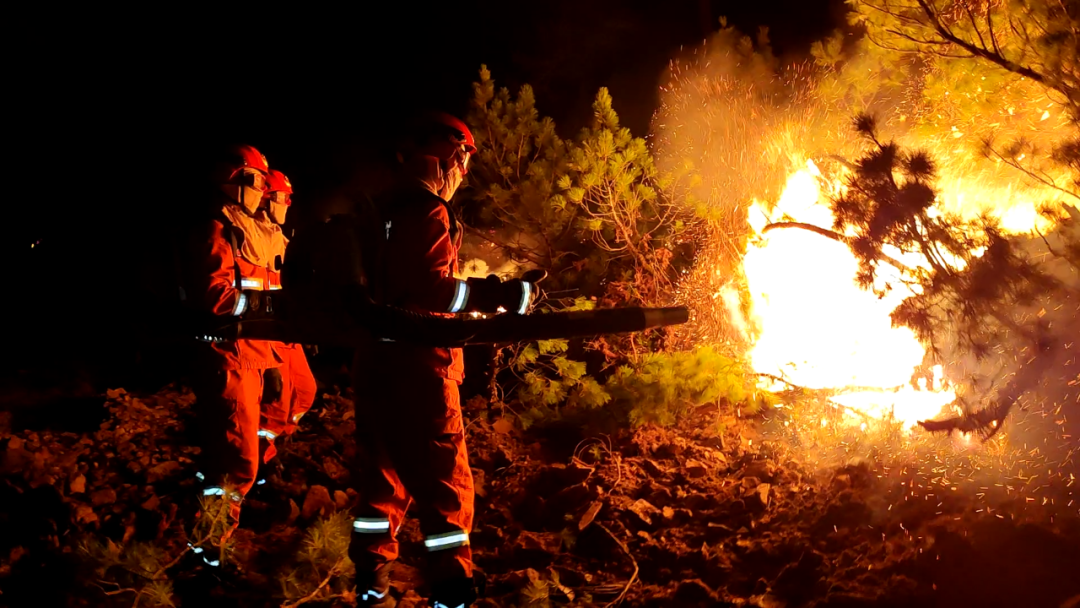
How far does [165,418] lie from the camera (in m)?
5.93

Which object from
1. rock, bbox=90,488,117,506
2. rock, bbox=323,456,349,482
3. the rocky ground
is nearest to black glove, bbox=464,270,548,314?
the rocky ground

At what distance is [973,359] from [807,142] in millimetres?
1862

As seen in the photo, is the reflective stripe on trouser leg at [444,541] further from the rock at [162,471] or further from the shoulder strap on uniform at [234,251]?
the rock at [162,471]

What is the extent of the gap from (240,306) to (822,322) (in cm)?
384

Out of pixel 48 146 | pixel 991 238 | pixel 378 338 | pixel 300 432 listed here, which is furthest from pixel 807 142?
pixel 48 146

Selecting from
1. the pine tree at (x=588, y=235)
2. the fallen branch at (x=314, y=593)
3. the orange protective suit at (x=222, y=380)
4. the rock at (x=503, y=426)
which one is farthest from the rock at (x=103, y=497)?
the pine tree at (x=588, y=235)

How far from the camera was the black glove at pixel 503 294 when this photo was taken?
10.2 feet

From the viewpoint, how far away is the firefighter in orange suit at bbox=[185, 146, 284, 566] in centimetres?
371

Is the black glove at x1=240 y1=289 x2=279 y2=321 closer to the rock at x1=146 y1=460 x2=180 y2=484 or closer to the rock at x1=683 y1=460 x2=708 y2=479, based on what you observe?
the rock at x1=146 y1=460 x2=180 y2=484

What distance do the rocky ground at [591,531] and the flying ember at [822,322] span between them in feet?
1.90

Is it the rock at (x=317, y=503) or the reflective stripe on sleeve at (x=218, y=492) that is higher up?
the reflective stripe on sleeve at (x=218, y=492)

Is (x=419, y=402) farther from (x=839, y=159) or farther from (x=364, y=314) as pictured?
(x=839, y=159)

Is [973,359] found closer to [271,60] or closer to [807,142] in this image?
[807,142]

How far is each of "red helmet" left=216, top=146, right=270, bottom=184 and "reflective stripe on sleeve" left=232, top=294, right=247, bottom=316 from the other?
0.76 meters
